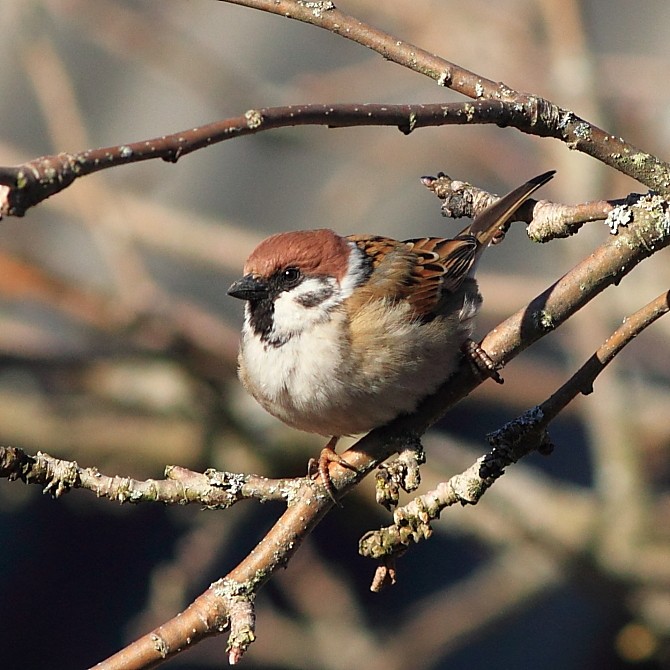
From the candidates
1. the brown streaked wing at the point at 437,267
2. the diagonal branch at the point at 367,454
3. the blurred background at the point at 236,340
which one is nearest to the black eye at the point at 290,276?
the brown streaked wing at the point at 437,267

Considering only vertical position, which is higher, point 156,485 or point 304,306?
point 304,306

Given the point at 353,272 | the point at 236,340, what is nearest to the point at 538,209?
the point at 353,272

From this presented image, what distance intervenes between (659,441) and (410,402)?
2517 millimetres

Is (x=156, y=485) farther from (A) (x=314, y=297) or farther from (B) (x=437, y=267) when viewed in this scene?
(B) (x=437, y=267)

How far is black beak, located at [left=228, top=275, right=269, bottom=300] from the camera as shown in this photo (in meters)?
2.72

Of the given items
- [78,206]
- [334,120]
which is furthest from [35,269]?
[334,120]

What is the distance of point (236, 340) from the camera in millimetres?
4320

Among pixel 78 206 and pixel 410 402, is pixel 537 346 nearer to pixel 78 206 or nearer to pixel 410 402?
pixel 78 206

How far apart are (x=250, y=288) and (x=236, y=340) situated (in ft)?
5.27

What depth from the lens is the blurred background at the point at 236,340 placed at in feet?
13.5

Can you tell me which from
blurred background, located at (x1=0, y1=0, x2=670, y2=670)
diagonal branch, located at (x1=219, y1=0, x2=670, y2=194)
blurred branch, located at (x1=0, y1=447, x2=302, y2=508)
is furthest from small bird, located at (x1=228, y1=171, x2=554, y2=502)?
blurred background, located at (x1=0, y1=0, x2=670, y2=670)

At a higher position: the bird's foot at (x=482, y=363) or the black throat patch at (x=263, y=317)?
the black throat patch at (x=263, y=317)

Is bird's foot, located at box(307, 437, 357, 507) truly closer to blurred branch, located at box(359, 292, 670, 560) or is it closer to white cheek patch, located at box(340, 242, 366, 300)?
blurred branch, located at box(359, 292, 670, 560)

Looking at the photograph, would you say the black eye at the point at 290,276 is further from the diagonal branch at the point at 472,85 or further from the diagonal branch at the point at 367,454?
the diagonal branch at the point at 472,85
